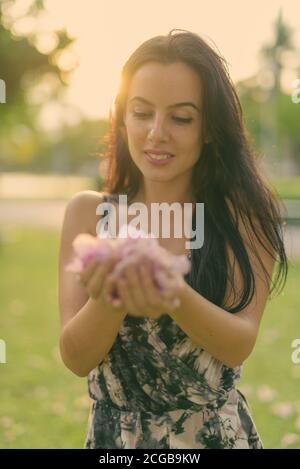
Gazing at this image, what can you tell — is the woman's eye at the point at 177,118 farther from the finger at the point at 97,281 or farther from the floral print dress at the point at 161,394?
the finger at the point at 97,281

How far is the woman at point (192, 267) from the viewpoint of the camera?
2.30m

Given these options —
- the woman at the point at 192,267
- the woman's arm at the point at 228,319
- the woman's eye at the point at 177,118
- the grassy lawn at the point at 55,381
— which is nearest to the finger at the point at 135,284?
the woman's arm at the point at 228,319

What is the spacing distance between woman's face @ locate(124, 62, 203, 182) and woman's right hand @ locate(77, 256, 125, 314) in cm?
63

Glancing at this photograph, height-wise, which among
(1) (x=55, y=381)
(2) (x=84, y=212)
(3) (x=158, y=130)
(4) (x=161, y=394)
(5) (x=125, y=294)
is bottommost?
(4) (x=161, y=394)

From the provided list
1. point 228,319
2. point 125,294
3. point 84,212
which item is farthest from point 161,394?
point 125,294

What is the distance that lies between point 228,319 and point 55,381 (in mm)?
4676

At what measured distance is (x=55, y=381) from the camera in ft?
21.7

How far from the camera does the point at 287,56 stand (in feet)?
177

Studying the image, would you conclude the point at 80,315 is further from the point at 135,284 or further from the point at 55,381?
the point at 55,381

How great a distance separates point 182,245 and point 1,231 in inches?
691

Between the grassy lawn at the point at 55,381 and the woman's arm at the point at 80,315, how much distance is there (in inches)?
58.7

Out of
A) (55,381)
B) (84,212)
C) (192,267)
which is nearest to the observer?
(192,267)

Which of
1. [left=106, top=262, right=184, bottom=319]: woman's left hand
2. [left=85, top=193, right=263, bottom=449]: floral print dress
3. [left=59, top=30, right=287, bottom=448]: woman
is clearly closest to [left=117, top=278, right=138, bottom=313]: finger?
[left=106, top=262, right=184, bottom=319]: woman's left hand

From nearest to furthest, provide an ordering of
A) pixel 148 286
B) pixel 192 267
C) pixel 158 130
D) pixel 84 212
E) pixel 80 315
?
pixel 148 286
pixel 80 315
pixel 158 130
pixel 192 267
pixel 84 212
